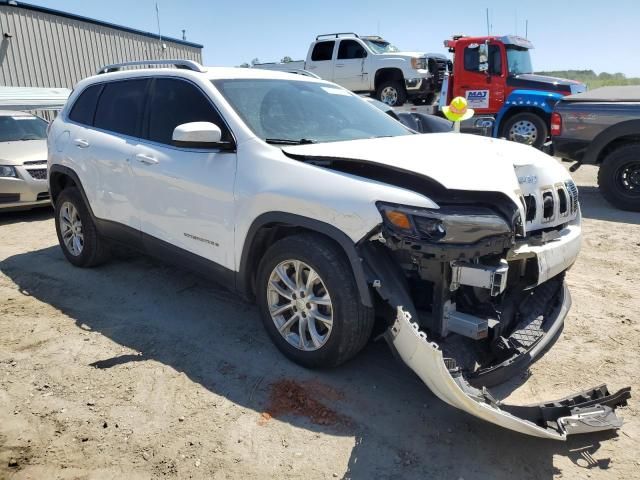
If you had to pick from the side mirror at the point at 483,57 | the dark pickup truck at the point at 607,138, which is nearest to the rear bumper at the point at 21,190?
the dark pickup truck at the point at 607,138

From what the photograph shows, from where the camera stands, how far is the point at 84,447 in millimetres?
2734

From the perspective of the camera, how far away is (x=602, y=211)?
7914 millimetres

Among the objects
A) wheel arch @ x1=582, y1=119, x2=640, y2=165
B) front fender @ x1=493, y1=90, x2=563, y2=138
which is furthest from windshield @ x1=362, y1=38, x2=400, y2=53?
wheel arch @ x1=582, y1=119, x2=640, y2=165

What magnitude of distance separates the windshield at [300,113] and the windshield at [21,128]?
6395 millimetres

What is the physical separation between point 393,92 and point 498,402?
1368 cm

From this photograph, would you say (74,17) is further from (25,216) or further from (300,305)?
(300,305)

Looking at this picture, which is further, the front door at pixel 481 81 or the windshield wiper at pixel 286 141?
the front door at pixel 481 81

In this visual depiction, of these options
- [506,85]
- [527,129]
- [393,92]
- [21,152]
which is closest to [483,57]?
[506,85]

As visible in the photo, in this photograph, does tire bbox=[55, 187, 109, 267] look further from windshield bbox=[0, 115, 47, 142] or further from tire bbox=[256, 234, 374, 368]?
windshield bbox=[0, 115, 47, 142]

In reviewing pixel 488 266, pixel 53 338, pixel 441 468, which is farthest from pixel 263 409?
pixel 53 338

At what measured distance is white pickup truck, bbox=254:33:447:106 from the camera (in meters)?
14.8

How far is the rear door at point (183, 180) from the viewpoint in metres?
3.62

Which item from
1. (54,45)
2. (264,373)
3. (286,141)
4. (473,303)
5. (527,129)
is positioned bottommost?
(264,373)

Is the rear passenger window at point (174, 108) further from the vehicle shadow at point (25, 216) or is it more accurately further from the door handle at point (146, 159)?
the vehicle shadow at point (25, 216)
